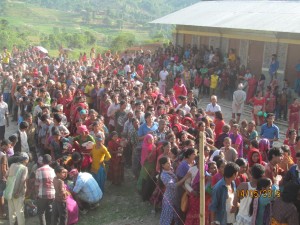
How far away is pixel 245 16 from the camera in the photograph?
16.8m

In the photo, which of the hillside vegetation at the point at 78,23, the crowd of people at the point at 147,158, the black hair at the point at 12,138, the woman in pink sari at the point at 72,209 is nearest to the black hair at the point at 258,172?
Answer: the crowd of people at the point at 147,158

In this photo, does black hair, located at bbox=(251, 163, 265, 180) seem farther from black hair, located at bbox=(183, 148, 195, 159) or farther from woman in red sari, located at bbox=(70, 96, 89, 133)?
woman in red sari, located at bbox=(70, 96, 89, 133)

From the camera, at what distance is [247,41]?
698 inches

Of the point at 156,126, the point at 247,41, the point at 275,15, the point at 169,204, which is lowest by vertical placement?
the point at 169,204

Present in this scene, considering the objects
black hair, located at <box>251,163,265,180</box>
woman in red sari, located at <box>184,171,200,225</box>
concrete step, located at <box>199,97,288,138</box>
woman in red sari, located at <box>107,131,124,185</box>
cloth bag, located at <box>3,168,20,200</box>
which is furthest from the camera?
concrete step, located at <box>199,97,288,138</box>

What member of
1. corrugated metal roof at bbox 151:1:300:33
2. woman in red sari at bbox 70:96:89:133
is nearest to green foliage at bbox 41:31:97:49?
corrugated metal roof at bbox 151:1:300:33

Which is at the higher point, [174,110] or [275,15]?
[275,15]

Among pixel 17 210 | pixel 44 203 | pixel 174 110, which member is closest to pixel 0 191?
pixel 17 210

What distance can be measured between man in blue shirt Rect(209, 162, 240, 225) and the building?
863 cm

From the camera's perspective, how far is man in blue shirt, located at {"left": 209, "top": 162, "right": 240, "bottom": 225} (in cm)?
541

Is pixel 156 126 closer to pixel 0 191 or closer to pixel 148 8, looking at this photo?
pixel 0 191

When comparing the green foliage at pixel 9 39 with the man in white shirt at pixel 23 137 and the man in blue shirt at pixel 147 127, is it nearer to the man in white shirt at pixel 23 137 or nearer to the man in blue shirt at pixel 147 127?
the man in white shirt at pixel 23 137

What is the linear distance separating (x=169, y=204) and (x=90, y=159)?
2240 mm

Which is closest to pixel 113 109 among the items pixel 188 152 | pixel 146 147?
pixel 146 147
